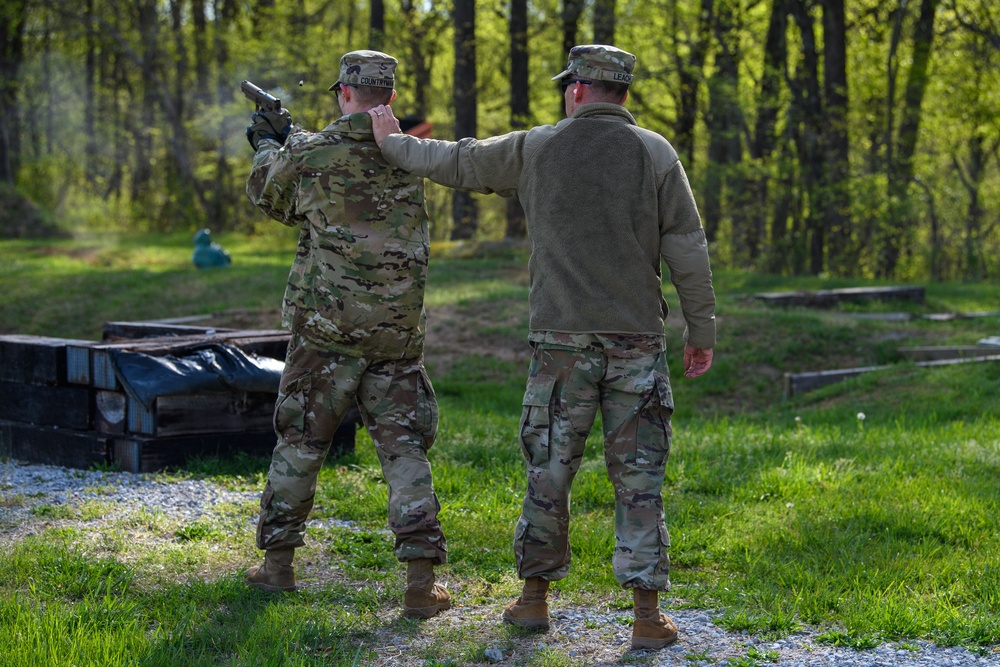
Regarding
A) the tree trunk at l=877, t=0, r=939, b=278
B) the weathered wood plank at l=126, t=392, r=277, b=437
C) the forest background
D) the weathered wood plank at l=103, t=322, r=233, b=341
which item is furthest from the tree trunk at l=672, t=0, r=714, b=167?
the weathered wood plank at l=126, t=392, r=277, b=437

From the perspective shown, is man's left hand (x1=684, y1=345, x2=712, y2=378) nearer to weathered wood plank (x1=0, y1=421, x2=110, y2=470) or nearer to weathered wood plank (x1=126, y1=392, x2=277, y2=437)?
weathered wood plank (x1=126, y1=392, x2=277, y2=437)

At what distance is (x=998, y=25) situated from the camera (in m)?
22.3

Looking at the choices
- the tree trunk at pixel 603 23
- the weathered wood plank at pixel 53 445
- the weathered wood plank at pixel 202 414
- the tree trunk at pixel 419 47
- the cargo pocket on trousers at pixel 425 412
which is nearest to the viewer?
the cargo pocket on trousers at pixel 425 412

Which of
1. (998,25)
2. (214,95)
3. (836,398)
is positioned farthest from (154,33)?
(836,398)

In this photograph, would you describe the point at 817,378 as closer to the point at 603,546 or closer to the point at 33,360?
the point at 603,546

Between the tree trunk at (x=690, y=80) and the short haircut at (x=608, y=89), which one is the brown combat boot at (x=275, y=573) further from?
the tree trunk at (x=690, y=80)

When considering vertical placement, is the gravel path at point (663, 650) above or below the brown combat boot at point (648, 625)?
below

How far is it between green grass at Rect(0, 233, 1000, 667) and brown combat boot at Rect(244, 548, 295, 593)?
0.09m

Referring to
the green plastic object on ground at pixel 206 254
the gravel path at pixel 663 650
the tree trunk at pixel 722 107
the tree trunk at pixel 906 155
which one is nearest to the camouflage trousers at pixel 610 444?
the gravel path at pixel 663 650

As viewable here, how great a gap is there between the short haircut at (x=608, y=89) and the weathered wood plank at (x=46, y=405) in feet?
13.0

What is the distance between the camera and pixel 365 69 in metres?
4.50

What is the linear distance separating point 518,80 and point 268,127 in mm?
18593

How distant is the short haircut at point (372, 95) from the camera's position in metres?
4.54

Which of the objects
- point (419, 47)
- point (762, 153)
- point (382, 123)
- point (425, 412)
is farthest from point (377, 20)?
point (425, 412)
